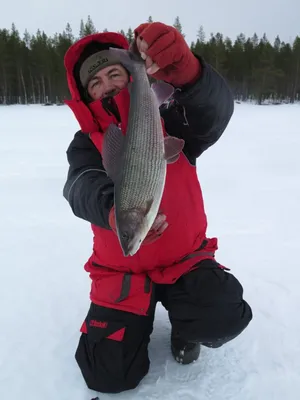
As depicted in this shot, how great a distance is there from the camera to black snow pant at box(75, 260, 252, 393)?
1.97 metres

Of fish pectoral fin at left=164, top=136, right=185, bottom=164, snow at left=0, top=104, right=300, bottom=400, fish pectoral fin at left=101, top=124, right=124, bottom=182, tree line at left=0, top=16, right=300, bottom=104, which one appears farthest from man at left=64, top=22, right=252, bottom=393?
tree line at left=0, top=16, right=300, bottom=104

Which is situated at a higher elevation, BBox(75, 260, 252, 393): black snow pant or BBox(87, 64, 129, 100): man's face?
BBox(87, 64, 129, 100): man's face

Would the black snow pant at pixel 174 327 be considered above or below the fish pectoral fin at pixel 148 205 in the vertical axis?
below

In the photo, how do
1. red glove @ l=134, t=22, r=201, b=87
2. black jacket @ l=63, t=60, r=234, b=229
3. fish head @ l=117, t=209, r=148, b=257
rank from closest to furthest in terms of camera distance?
1. fish head @ l=117, t=209, r=148, b=257
2. red glove @ l=134, t=22, r=201, b=87
3. black jacket @ l=63, t=60, r=234, b=229

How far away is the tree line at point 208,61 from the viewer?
3888 centimetres

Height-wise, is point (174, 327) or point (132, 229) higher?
point (132, 229)

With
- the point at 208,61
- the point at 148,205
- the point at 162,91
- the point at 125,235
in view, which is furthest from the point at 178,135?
the point at 208,61

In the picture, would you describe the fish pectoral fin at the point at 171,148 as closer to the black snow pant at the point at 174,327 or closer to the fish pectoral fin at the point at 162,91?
the fish pectoral fin at the point at 162,91

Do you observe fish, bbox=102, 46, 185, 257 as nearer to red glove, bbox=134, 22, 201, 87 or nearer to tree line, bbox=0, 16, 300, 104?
red glove, bbox=134, 22, 201, 87

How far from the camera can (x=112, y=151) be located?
1.55m

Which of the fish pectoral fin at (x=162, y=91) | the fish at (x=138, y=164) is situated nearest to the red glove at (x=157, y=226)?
the fish at (x=138, y=164)

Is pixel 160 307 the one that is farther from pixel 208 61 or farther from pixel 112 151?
pixel 208 61

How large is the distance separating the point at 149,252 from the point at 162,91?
0.94 meters

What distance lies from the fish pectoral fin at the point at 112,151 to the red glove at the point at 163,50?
0.44 m
